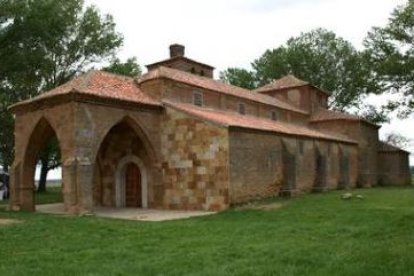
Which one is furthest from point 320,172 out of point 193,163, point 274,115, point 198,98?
point 193,163

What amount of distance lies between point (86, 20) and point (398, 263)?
30.8 meters

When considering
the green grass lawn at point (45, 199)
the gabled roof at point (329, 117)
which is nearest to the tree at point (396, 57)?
the gabled roof at point (329, 117)

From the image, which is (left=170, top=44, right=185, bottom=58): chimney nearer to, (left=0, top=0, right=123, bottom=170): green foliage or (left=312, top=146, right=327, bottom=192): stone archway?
(left=0, top=0, right=123, bottom=170): green foliage

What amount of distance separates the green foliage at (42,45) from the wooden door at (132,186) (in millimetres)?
11139

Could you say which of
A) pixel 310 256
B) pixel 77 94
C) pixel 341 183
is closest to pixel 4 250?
pixel 310 256

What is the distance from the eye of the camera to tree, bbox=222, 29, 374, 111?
49594 millimetres

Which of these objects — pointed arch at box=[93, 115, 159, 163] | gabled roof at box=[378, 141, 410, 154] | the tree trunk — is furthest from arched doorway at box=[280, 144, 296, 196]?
the tree trunk

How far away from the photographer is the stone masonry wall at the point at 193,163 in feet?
65.5

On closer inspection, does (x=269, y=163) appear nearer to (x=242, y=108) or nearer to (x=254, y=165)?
(x=254, y=165)

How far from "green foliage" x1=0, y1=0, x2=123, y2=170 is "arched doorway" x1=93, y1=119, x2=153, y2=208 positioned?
972cm

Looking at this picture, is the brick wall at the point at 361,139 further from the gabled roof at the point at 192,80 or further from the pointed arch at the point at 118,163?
the pointed arch at the point at 118,163

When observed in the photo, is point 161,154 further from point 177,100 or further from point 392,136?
point 392,136

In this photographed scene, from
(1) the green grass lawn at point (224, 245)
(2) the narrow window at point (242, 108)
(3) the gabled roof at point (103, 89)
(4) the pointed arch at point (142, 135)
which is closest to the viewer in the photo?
(1) the green grass lawn at point (224, 245)

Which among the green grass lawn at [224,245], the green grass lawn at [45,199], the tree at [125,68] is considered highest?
the tree at [125,68]
